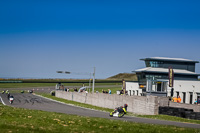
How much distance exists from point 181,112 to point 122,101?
50.6 ft

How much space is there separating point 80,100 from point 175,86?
18525 millimetres

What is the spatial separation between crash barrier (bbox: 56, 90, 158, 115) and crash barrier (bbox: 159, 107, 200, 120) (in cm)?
151

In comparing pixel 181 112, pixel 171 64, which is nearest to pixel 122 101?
pixel 181 112

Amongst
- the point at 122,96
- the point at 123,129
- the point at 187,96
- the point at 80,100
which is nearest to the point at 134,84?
the point at 80,100

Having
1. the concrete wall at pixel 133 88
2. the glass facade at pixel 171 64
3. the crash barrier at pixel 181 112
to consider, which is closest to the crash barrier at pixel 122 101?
the crash barrier at pixel 181 112

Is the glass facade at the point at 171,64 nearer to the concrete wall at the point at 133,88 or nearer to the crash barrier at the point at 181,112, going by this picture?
the concrete wall at the point at 133,88

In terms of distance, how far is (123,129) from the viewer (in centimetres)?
1619

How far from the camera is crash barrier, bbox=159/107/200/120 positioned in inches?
1130

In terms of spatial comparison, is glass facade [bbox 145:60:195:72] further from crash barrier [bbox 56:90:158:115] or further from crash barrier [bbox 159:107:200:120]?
crash barrier [bbox 159:107:200:120]

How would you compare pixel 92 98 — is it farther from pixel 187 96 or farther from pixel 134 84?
pixel 134 84

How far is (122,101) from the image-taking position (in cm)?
4516

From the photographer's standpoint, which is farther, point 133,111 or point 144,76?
point 144,76

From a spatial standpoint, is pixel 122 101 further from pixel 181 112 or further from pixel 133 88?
pixel 133 88

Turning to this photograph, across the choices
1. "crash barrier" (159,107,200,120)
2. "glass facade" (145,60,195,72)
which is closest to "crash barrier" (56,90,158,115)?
"crash barrier" (159,107,200,120)
